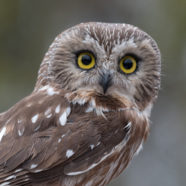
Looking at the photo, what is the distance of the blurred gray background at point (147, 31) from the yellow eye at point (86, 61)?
20.4ft

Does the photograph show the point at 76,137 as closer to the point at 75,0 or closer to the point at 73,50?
the point at 73,50

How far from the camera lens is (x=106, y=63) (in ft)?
17.4

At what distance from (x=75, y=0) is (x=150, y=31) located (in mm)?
1925

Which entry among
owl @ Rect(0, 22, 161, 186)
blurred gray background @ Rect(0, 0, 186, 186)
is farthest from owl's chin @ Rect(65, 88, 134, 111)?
blurred gray background @ Rect(0, 0, 186, 186)

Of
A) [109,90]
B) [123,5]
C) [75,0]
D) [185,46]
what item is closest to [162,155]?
[185,46]

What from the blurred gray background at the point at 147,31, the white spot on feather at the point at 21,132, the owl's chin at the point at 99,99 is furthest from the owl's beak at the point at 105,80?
the blurred gray background at the point at 147,31

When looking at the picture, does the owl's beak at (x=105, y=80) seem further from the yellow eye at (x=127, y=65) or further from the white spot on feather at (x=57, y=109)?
the white spot on feather at (x=57, y=109)

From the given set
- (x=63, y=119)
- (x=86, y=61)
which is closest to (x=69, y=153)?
(x=63, y=119)

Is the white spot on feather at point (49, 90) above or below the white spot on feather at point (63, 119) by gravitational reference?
above

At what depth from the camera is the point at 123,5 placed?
42.1 ft

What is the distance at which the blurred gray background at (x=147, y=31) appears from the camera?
11.7m

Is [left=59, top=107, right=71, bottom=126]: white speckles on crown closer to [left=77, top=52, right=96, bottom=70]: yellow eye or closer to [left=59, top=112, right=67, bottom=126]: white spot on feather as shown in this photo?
[left=59, top=112, right=67, bottom=126]: white spot on feather

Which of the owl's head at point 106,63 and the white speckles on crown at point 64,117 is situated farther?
→ the owl's head at point 106,63

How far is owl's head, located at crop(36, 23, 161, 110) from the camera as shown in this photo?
5316 mm
